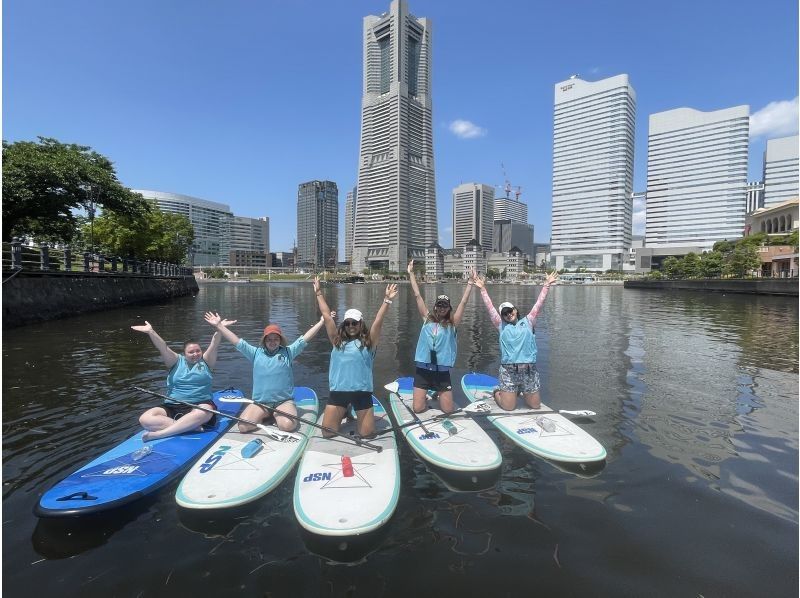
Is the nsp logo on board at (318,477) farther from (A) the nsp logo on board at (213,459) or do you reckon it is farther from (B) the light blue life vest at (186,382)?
(B) the light blue life vest at (186,382)

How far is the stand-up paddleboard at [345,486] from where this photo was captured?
507 cm

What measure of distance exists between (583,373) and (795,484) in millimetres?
8341

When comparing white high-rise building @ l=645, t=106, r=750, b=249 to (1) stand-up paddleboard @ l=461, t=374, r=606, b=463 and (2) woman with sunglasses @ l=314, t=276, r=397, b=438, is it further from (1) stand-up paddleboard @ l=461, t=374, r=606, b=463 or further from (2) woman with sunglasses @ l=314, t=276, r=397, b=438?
(2) woman with sunglasses @ l=314, t=276, r=397, b=438

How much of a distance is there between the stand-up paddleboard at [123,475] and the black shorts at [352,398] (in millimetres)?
2512

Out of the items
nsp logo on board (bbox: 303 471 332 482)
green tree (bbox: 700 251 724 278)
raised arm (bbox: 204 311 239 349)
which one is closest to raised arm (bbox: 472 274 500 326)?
nsp logo on board (bbox: 303 471 332 482)

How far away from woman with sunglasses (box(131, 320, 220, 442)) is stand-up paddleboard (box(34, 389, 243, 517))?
0.28 meters

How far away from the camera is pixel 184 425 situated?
24.8 feet

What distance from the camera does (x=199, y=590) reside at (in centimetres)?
450

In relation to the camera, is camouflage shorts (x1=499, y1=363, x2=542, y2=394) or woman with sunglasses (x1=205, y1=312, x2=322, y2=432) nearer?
woman with sunglasses (x1=205, y1=312, x2=322, y2=432)

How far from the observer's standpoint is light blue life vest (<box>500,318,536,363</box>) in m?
9.12

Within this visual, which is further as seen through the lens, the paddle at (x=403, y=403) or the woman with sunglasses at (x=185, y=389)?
the paddle at (x=403, y=403)

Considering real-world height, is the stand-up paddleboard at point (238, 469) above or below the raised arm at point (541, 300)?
below

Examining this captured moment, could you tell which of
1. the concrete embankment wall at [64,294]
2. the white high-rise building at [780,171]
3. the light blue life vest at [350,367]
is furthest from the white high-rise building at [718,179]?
the light blue life vest at [350,367]

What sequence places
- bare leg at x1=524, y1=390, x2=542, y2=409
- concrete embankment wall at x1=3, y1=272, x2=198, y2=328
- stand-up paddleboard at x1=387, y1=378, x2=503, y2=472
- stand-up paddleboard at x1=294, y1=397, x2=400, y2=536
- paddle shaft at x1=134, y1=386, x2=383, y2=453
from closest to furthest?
1. stand-up paddleboard at x1=294, y1=397, x2=400, y2=536
2. stand-up paddleboard at x1=387, y1=378, x2=503, y2=472
3. paddle shaft at x1=134, y1=386, x2=383, y2=453
4. bare leg at x1=524, y1=390, x2=542, y2=409
5. concrete embankment wall at x1=3, y1=272, x2=198, y2=328
